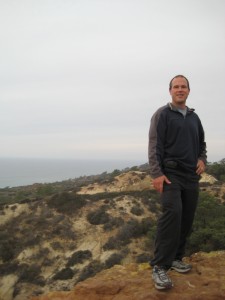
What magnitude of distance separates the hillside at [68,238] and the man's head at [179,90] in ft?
34.3

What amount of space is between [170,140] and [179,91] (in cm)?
64

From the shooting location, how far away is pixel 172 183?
12.5ft

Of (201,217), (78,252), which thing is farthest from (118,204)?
(201,217)

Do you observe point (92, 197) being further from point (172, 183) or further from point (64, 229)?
point (172, 183)

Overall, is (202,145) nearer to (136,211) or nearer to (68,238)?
(68,238)

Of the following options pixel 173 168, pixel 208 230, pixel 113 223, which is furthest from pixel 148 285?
pixel 113 223

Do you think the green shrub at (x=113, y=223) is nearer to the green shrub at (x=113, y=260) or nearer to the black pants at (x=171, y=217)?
the green shrub at (x=113, y=260)

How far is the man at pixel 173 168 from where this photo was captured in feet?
12.3

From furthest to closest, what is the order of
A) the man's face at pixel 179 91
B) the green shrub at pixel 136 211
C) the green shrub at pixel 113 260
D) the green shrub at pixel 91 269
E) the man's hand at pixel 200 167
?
1. the green shrub at pixel 136 211
2. the green shrub at pixel 113 260
3. the green shrub at pixel 91 269
4. the man's hand at pixel 200 167
5. the man's face at pixel 179 91

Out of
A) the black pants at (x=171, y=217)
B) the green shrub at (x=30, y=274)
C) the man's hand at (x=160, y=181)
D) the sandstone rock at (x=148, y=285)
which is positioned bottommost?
the green shrub at (x=30, y=274)

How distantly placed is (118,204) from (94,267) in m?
6.42

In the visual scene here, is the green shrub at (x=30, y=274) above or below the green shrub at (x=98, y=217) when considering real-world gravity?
below

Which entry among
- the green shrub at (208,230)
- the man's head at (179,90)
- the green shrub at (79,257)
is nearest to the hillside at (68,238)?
the green shrub at (79,257)

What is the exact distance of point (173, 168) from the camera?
3.85 meters
